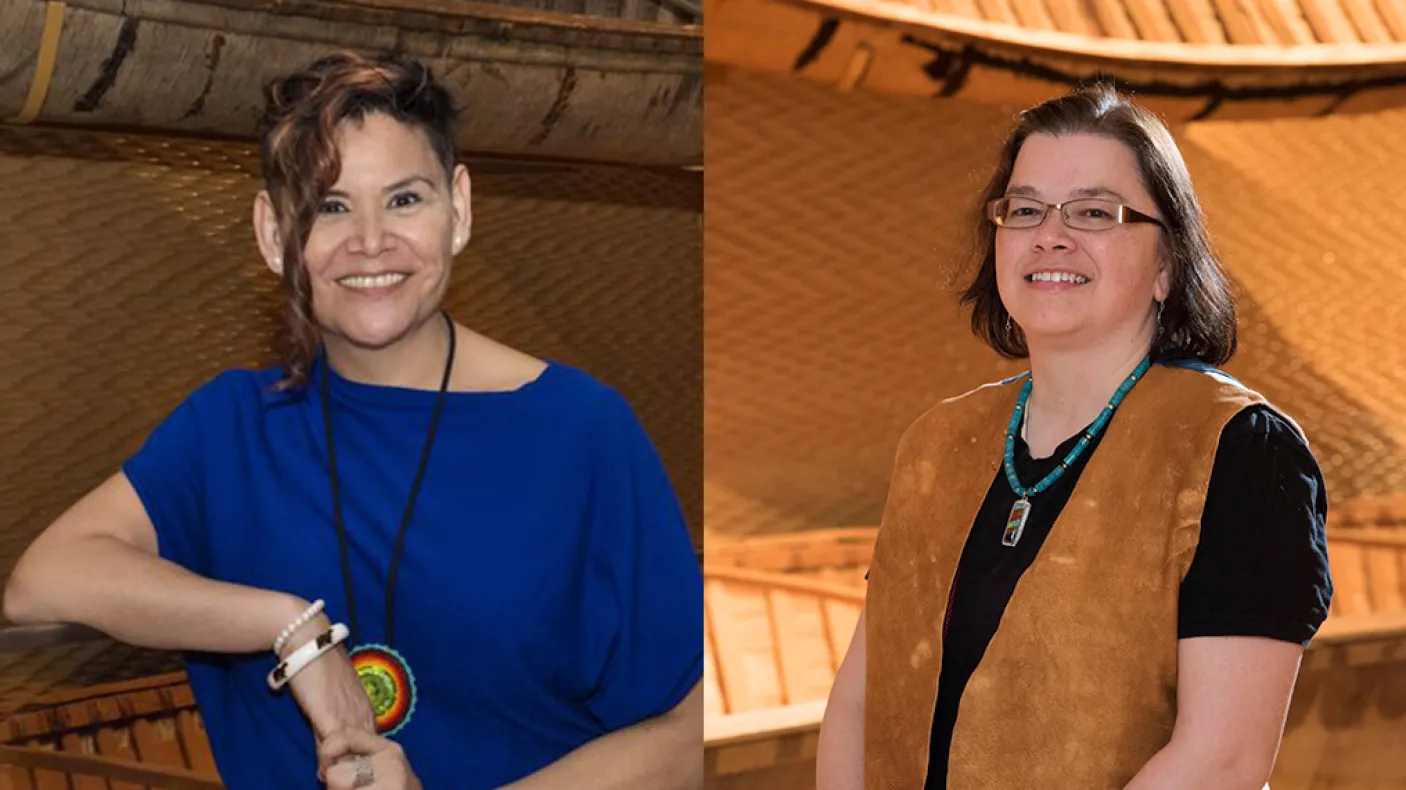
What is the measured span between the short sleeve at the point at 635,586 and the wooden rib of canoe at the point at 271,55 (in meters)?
0.29

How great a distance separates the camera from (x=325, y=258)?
140 cm

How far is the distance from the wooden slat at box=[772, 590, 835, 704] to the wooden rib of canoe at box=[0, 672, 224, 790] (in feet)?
3.94

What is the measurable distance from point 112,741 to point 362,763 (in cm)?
22

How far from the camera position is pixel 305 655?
1393 mm

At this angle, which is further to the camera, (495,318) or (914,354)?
(914,354)

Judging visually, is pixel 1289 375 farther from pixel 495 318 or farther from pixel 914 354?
pixel 495 318

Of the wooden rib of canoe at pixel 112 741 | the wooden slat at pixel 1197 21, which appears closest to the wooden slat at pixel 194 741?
the wooden rib of canoe at pixel 112 741

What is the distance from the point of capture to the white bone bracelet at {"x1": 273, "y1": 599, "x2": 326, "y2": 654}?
1.40 meters

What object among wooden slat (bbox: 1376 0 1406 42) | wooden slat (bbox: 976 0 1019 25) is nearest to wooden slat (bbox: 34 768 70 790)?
wooden slat (bbox: 976 0 1019 25)

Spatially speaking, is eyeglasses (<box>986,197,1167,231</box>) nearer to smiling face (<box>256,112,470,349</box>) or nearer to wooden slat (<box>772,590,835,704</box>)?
smiling face (<box>256,112,470,349</box>)

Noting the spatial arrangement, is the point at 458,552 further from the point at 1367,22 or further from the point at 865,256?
the point at 1367,22

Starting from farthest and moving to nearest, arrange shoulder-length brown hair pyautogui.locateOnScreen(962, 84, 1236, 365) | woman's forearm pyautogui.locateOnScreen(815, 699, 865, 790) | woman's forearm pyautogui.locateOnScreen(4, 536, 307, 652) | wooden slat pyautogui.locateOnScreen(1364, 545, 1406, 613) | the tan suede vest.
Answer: wooden slat pyautogui.locateOnScreen(1364, 545, 1406, 613)
woman's forearm pyautogui.locateOnScreen(815, 699, 865, 790)
shoulder-length brown hair pyautogui.locateOnScreen(962, 84, 1236, 365)
the tan suede vest
woman's forearm pyautogui.locateOnScreen(4, 536, 307, 652)

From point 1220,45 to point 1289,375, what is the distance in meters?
0.58

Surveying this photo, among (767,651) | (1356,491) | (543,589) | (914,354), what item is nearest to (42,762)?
(543,589)
